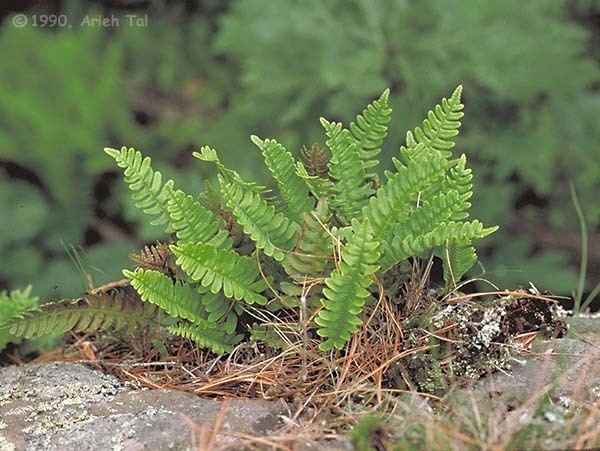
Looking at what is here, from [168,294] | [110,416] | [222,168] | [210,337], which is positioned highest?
[222,168]

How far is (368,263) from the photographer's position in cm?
187

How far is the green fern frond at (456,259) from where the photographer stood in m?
2.02

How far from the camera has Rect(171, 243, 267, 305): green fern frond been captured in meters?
1.93

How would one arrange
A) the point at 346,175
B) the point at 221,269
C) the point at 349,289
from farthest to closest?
the point at 346,175, the point at 221,269, the point at 349,289

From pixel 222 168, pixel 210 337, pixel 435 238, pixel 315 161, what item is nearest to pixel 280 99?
pixel 315 161

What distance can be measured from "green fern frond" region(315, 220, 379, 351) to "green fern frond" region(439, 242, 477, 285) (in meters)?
0.19

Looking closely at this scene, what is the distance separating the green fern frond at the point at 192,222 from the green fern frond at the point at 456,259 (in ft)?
1.58

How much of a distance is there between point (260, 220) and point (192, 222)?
0.15 metres

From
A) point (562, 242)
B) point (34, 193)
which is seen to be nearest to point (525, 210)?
point (562, 242)

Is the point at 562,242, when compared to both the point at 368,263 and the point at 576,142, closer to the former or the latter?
the point at 576,142

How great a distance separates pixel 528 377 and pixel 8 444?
42.8 inches

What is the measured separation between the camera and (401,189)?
1.93 m

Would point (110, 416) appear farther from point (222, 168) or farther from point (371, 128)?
point (371, 128)

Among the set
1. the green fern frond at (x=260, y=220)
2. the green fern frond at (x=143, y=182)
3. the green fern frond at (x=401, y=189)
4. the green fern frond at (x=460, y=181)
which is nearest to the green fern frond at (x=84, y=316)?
the green fern frond at (x=143, y=182)
